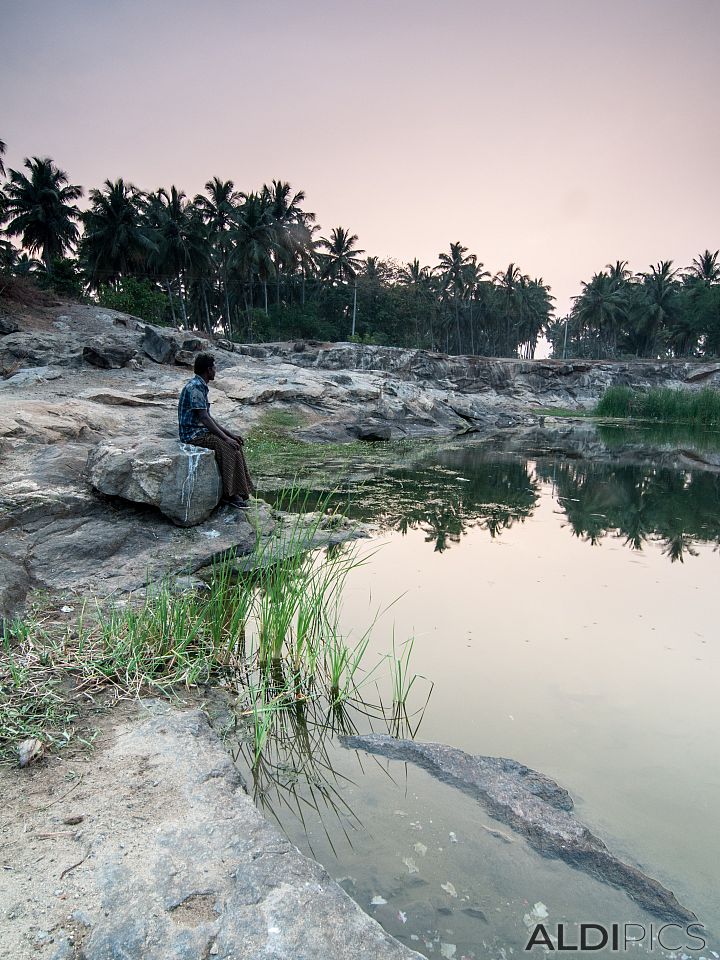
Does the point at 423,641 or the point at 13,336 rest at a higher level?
the point at 13,336

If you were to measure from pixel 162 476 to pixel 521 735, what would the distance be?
12.4 feet

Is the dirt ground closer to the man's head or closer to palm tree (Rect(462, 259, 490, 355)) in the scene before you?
the man's head

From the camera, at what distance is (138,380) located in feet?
49.8

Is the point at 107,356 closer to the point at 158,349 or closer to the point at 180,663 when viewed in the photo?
the point at 158,349

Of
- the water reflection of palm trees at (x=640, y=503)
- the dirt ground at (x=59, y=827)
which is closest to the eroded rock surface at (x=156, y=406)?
the dirt ground at (x=59, y=827)

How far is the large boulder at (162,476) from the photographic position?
17.0 ft

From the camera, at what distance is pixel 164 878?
5.56ft

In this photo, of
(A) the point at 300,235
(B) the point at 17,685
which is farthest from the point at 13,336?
(A) the point at 300,235

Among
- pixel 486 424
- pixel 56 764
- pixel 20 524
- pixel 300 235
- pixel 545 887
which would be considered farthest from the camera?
pixel 300 235

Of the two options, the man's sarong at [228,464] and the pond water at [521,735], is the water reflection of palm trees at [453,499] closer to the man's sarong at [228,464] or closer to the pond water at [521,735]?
the pond water at [521,735]

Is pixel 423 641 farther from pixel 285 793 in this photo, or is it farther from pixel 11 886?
pixel 11 886

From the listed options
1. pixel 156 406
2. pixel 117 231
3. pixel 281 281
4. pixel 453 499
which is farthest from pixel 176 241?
pixel 453 499

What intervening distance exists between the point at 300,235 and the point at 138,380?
32939mm

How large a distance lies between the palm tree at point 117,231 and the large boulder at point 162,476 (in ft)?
114
